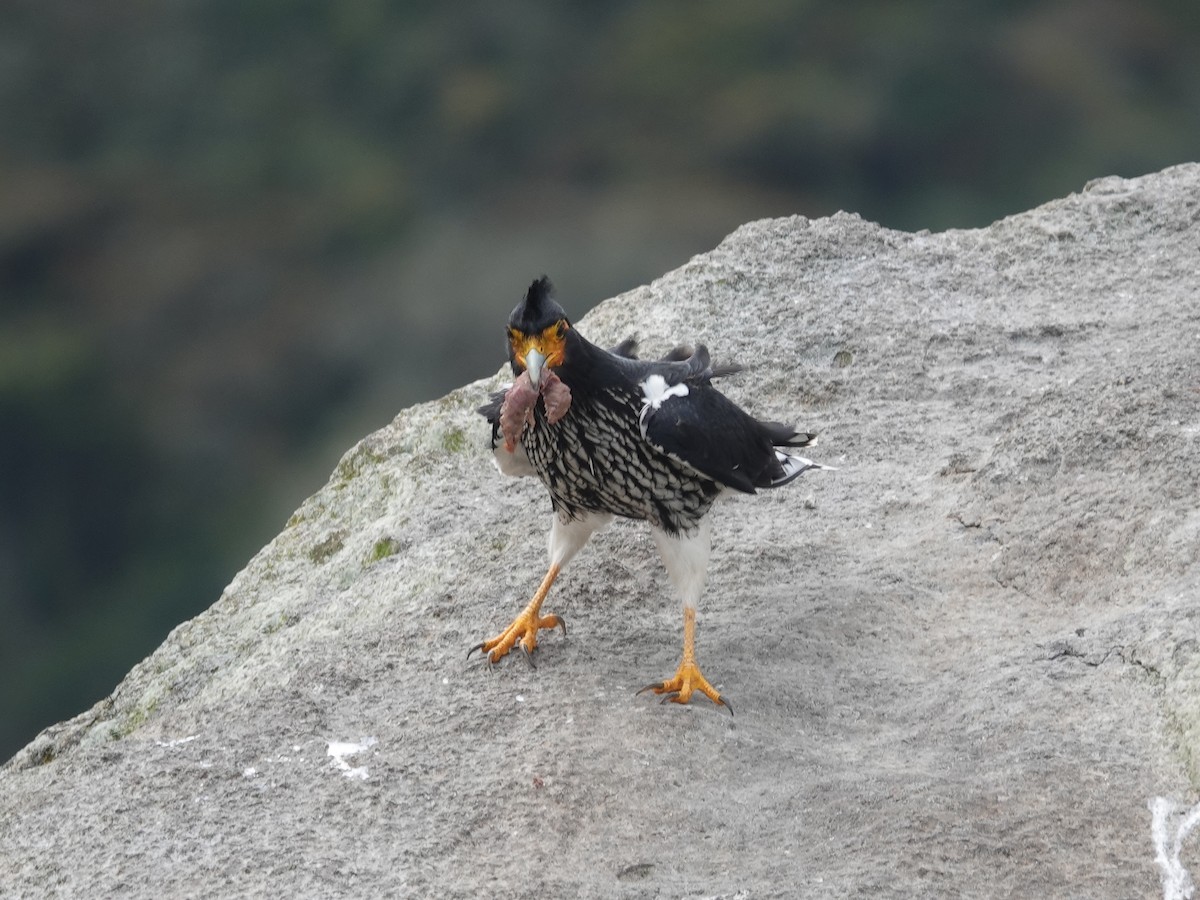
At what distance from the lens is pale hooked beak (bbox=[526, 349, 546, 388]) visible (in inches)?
182

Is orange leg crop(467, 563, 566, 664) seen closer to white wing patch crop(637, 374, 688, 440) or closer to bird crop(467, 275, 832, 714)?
bird crop(467, 275, 832, 714)

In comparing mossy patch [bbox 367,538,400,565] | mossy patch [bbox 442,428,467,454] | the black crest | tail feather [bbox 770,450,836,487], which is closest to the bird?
the black crest

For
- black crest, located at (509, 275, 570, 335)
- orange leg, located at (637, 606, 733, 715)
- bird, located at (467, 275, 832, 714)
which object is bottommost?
orange leg, located at (637, 606, 733, 715)

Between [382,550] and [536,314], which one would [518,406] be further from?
[382,550]

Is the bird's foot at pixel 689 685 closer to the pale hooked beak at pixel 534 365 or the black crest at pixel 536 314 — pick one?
the pale hooked beak at pixel 534 365

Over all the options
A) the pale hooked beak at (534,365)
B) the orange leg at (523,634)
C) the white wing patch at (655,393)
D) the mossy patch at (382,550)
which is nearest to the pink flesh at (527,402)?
the pale hooked beak at (534,365)

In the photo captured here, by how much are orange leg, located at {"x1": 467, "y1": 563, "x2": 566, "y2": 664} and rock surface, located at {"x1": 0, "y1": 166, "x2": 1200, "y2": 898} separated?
6cm

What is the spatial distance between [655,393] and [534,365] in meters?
0.52

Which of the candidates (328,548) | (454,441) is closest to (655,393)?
(454,441)

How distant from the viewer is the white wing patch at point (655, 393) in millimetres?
4934

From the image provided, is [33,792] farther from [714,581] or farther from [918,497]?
[918,497]

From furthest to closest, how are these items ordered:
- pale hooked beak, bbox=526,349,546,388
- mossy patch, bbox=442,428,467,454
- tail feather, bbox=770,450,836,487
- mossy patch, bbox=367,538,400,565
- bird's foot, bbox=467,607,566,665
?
mossy patch, bbox=442,428,467,454
mossy patch, bbox=367,538,400,565
tail feather, bbox=770,450,836,487
bird's foot, bbox=467,607,566,665
pale hooked beak, bbox=526,349,546,388

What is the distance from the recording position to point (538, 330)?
185 inches

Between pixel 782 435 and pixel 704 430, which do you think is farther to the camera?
pixel 782 435
